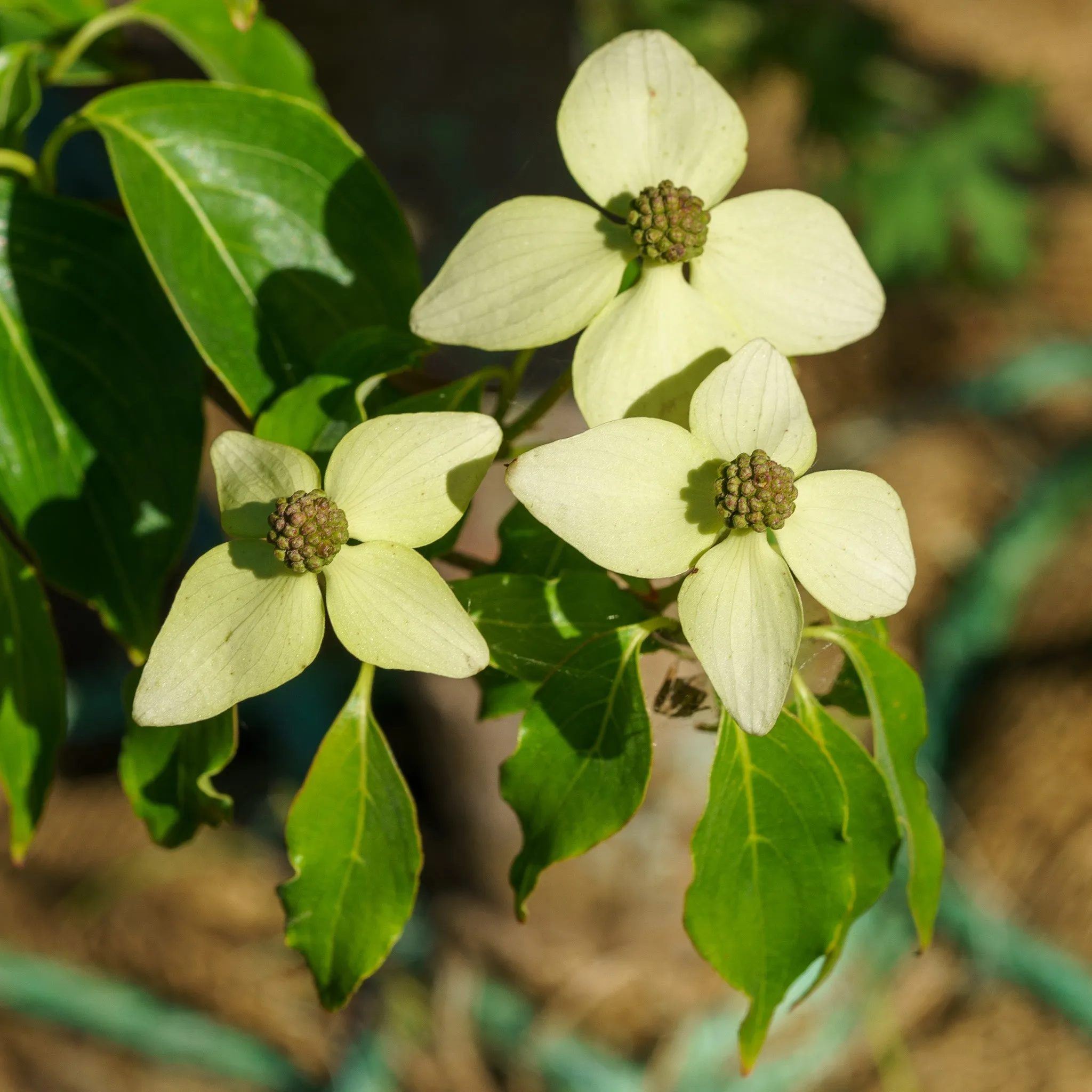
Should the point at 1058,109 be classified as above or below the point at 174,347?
below

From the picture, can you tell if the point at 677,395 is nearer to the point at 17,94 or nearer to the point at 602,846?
the point at 17,94

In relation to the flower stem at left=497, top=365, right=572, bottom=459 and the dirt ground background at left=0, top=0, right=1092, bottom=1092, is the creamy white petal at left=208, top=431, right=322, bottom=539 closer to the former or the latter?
the flower stem at left=497, top=365, right=572, bottom=459

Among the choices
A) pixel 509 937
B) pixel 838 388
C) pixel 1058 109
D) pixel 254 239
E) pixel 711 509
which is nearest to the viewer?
pixel 711 509

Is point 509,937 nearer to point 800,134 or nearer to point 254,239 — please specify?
point 254,239

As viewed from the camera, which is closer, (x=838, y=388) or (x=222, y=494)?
(x=222, y=494)

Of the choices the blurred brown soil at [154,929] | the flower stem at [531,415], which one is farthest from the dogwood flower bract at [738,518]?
the blurred brown soil at [154,929]

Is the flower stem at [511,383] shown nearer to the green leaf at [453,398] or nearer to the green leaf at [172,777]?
the green leaf at [453,398]

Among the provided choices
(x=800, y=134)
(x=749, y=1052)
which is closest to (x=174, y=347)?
(x=749, y=1052)
